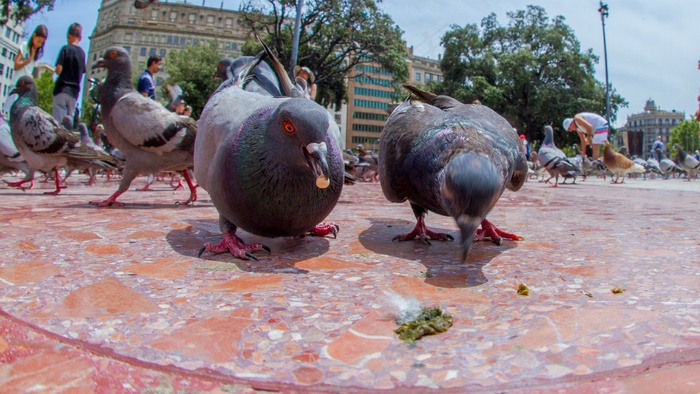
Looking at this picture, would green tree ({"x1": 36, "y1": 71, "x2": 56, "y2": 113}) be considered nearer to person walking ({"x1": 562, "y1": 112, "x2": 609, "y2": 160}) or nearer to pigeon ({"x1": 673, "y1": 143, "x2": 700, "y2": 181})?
person walking ({"x1": 562, "y1": 112, "x2": 609, "y2": 160})

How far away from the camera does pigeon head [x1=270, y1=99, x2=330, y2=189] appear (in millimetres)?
2008

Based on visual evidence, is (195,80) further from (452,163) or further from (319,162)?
(452,163)

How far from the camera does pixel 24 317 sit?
4.69 ft

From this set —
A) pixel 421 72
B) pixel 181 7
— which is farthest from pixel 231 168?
pixel 181 7

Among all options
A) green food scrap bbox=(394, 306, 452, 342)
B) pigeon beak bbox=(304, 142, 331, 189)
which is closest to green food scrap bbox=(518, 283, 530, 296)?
green food scrap bbox=(394, 306, 452, 342)

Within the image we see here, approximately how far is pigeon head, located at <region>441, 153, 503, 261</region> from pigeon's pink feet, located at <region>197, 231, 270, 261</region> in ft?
3.57

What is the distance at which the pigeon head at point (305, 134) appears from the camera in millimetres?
2008

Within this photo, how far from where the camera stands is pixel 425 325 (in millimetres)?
1368

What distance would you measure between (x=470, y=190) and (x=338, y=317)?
0.74 metres

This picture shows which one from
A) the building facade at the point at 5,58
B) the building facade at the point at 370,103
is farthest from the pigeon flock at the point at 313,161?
the building facade at the point at 370,103

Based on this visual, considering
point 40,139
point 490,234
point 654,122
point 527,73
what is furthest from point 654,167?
point 654,122

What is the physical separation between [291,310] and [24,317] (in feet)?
2.73

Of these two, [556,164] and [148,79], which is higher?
[148,79]

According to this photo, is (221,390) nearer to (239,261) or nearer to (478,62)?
(239,261)
